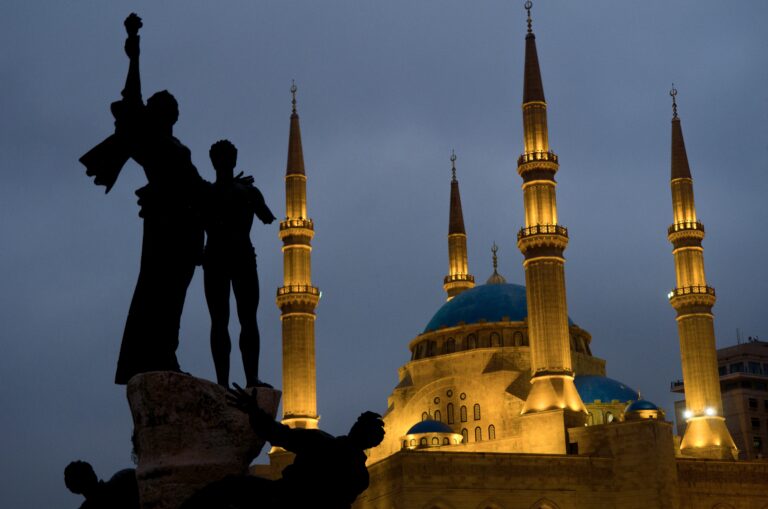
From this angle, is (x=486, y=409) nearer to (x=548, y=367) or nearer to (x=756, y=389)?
(x=548, y=367)

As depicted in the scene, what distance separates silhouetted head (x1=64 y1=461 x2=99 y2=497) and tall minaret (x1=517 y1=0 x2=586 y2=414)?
36939 mm

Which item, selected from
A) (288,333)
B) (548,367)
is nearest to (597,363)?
(548,367)

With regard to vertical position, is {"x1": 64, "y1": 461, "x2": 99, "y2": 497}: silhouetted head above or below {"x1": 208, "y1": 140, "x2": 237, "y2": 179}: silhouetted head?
below

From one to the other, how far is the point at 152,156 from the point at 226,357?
1226mm

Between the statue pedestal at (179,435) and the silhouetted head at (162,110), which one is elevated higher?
the silhouetted head at (162,110)

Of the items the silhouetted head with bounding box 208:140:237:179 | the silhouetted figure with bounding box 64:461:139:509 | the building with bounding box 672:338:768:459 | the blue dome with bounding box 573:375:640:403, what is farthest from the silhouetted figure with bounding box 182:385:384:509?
the building with bounding box 672:338:768:459

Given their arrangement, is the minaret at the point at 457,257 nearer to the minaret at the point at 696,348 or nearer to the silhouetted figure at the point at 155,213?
the minaret at the point at 696,348

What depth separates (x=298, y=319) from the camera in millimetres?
47938

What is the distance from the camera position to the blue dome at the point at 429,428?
152 feet

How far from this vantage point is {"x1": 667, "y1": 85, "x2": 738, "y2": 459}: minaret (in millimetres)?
47125

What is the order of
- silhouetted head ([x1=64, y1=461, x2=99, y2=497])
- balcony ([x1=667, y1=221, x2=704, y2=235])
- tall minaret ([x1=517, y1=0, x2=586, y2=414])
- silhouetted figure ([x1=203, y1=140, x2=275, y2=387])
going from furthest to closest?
balcony ([x1=667, y1=221, x2=704, y2=235]), tall minaret ([x1=517, y1=0, x2=586, y2=414]), silhouetted figure ([x1=203, y1=140, x2=275, y2=387]), silhouetted head ([x1=64, y1=461, x2=99, y2=497])

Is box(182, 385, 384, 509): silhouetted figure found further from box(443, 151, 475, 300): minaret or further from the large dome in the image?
box(443, 151, 475, 300): minaret

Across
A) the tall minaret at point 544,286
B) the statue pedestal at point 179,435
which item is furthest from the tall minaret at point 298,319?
the statue pedestal at point 179,435

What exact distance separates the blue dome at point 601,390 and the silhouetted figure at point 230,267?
41373 millimetres
